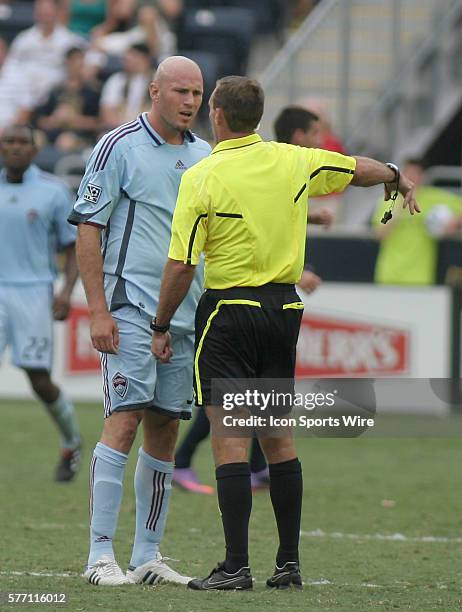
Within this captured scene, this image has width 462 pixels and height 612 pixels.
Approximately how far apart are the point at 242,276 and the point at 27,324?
4347 mm

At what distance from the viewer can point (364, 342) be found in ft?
44.9

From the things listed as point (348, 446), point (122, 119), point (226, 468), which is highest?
point (122, 119)

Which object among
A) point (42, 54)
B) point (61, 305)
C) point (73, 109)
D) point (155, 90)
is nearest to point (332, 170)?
point (155, 90)

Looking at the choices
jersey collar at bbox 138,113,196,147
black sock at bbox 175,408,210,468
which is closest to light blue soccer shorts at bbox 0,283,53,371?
black sock at bbox 175,408,210,468

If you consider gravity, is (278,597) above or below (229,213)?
below

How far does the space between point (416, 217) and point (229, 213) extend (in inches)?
325

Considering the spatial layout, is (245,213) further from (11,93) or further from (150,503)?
(11,93)

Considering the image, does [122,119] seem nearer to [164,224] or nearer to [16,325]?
[16,325]

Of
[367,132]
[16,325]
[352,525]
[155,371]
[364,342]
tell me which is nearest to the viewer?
[155,371]

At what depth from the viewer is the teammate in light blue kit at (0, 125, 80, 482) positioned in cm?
1003

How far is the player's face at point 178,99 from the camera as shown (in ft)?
20.7

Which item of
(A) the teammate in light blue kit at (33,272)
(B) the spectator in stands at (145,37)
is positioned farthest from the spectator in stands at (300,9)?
(A) the teammate in light blue kit at (33,272)

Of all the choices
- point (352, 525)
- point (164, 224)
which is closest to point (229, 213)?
point (164, 224)

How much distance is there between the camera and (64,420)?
10.1 meters
